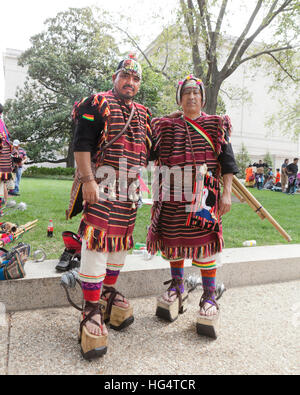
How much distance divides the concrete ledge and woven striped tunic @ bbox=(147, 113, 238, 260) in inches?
21.9

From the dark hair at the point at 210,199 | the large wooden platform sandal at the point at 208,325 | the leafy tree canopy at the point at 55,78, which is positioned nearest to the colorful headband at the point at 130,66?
the dark hair at the point at 210,199

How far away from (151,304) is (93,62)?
24450mm

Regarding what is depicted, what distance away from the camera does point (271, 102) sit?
36.2m

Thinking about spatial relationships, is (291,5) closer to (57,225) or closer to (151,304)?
(57,225)

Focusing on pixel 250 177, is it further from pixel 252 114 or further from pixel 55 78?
pixel 252 114

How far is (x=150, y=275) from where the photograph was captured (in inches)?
120

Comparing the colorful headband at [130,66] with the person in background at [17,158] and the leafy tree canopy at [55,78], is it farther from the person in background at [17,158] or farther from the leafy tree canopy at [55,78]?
the leafy tree canopy at [55,78]

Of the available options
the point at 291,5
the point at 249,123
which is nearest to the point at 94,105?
the point at 291,5

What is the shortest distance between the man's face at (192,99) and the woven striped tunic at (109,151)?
438mm

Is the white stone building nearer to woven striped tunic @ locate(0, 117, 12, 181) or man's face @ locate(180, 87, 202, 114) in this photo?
woven striped tunic @ locate(0, 117, 12, 181)

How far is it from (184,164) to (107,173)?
2.16ft

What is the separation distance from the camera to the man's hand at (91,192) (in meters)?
2.12

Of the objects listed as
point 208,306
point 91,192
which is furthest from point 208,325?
point 91,192

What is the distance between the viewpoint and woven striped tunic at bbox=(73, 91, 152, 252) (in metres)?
2.12
